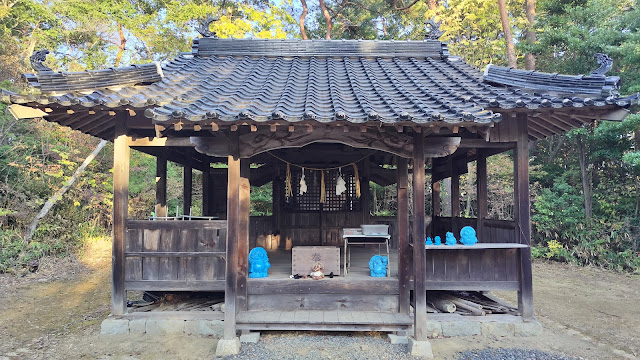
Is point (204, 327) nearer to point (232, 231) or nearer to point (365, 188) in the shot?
point (232, 231)

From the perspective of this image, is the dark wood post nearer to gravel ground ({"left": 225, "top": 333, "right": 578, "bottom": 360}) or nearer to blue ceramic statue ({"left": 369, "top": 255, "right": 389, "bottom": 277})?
gravel ground ({"left": 225, "top": 333, "right": 578, "bottom": 360})

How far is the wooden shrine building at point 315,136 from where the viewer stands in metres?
4.89

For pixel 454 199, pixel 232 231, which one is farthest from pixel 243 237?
pixel 454 199

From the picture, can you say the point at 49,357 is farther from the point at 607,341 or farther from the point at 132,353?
the point at 607,341

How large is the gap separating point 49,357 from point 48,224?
30.5 ft

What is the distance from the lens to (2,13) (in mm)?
13797

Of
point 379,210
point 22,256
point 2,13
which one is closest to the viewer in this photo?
point 22,256

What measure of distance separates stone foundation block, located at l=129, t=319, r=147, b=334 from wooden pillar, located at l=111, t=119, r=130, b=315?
0.88 feet

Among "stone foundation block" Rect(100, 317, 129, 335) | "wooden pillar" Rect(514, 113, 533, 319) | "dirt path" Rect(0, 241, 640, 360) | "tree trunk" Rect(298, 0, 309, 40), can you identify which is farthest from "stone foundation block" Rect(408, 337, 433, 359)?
"tree trunk" Rect(298, 0, 309, 40)

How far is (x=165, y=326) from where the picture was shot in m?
5.96

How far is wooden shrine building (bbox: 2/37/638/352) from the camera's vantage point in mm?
4895

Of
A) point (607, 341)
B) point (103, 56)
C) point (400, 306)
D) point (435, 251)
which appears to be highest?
point (103, 56)

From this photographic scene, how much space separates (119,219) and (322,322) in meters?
A: 3.69

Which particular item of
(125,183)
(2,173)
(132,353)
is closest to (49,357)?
(132,353)
